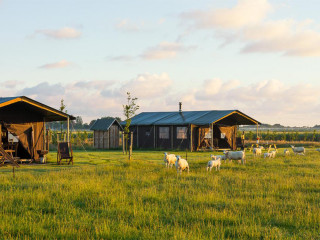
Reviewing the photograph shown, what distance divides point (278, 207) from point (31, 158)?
59.6 ft

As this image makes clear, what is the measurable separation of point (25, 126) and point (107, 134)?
19.2 m

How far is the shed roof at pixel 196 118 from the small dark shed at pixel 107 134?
269 centimetres

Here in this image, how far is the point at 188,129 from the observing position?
35.8 m

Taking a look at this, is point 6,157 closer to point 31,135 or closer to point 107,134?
point 31,135

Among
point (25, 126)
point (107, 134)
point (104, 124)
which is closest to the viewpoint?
point (25, 126)

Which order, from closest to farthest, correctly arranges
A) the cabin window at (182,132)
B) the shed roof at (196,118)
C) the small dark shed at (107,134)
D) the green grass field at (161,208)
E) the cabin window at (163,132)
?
the green grass field at (161,208) < the shed roof at (196,118) < the cabin window at (182,132) < the cabin window at (163,132) < the small dark shed at (107,134)

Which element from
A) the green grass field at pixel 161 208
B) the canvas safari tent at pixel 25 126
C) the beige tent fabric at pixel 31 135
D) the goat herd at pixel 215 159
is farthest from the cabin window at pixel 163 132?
the green grass field at pixel 161 208

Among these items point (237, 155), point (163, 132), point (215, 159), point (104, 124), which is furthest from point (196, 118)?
point (215, 159)

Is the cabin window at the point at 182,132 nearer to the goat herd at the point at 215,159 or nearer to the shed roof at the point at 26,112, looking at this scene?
the goat herd at the point at 215,159

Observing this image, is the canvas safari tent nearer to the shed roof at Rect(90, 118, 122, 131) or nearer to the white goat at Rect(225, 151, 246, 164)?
the white goat at Rect(225, 151, 246, 164)

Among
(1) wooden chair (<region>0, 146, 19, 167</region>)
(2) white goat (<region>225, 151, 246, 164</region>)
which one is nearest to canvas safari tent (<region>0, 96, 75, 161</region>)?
(1) wooden chair (<region>0, 146, 19, 167</region>)

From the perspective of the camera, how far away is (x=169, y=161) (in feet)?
60.0

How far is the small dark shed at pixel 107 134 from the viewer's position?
4212 centimetres

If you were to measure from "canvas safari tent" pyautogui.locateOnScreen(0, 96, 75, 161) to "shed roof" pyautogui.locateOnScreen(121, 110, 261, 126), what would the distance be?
14636mm
